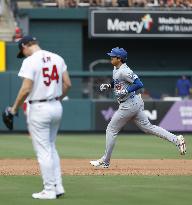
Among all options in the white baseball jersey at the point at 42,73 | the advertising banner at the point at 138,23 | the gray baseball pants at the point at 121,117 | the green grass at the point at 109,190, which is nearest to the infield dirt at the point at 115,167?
the gray baseball pants at the point at 121,117

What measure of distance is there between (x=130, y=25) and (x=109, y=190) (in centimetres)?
2200

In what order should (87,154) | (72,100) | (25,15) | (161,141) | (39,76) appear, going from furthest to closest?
1. (25,15)
2. (72,100)
3. (161,141)
4. (87,154)
5. (39,76)

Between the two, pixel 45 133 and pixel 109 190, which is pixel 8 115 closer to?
pixel 45 133

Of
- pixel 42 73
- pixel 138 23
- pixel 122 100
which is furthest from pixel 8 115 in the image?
pixel 138 23

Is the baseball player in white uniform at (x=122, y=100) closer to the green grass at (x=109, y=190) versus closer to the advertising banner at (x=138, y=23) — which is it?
the green grass at (x=109, y=190)

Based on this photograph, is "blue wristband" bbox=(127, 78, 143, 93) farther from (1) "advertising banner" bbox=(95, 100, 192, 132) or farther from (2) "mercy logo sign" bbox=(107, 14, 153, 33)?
(2) "mercy logo sign" bbox=(107, 14, 153, 33)

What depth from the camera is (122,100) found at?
12.5 metres

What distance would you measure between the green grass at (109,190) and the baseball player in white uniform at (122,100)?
1529 millimetres

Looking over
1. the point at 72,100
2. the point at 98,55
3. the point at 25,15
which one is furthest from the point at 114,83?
the point at 98,55

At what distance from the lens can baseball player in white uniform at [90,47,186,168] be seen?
40.0ft

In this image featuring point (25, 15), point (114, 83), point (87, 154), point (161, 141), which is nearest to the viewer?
point (114, 83)

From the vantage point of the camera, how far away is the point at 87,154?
1628cm

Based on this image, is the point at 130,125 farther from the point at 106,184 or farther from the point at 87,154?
the point at 106,184

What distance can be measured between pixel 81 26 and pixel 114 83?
19277 millimetres
